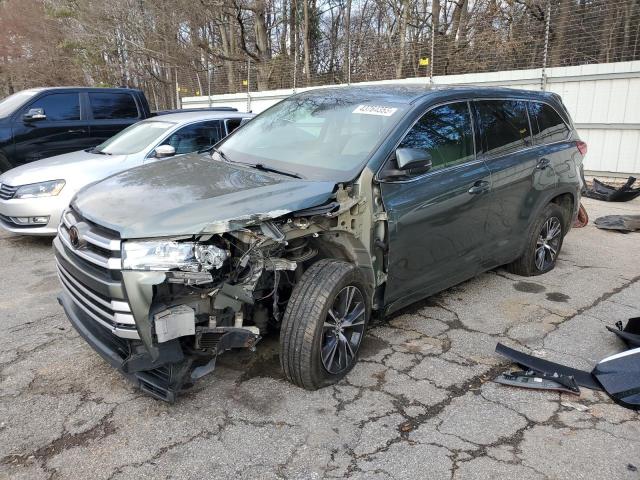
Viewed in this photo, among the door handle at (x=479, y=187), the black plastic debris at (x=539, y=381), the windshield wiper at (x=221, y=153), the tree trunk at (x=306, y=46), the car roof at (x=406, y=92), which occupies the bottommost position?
the black plastic debris at (x=539, y=381)

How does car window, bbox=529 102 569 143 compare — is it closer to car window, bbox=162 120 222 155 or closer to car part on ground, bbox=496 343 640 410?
car part on ground, bbox=496 343 640 410

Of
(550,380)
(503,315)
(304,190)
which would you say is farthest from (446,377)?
(304,190)

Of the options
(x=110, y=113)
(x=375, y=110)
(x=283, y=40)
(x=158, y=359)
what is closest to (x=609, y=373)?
(x=375, y=110)

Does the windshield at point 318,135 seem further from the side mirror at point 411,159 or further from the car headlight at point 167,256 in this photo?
the car headlight at point 167,256

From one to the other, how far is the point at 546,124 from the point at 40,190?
17.9ft

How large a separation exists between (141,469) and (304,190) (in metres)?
1.71

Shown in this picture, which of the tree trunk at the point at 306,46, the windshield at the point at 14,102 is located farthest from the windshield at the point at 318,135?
the tree trunk at the point at 306,46

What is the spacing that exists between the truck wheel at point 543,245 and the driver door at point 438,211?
959 millimetres

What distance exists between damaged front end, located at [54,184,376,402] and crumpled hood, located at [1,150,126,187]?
299 cm

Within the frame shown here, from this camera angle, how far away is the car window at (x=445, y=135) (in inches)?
145

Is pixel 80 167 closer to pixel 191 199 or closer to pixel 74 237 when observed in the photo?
pixel 74 237

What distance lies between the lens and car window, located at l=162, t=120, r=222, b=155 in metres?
6.50

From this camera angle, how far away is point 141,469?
8.08 feet

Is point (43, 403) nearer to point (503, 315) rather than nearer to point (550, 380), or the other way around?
point (550, 380)
